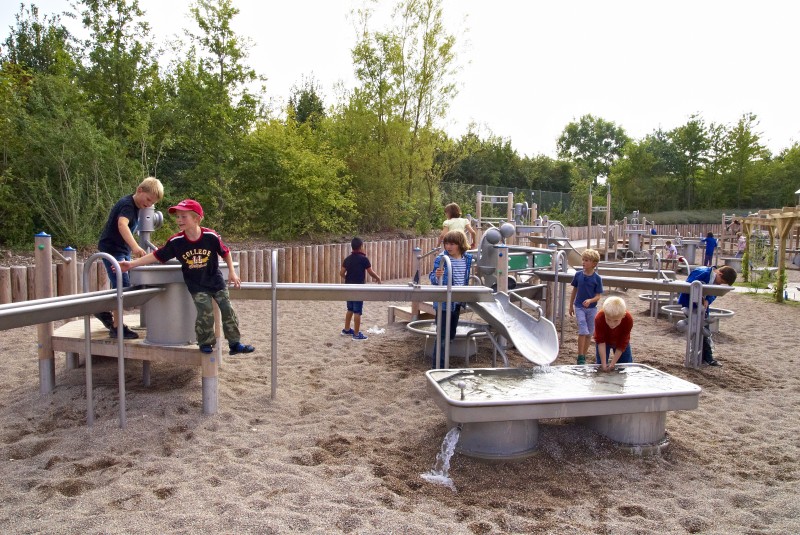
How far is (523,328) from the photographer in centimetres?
590

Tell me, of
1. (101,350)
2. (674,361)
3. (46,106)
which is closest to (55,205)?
(46,106)

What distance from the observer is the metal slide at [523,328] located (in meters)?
5.37

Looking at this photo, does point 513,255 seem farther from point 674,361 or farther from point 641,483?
point 641,483

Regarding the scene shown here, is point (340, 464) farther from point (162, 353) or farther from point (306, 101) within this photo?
point (306, 101)

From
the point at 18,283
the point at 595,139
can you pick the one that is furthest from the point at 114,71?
the point at 595,139

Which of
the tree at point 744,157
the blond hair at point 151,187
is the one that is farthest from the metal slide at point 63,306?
the tree at point 744,157

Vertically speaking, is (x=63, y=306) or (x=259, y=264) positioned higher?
(x=63, y=306)

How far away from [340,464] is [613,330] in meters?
2.71

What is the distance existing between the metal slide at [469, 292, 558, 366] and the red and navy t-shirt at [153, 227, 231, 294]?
94.5 inches

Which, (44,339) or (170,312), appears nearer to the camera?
(170,312)

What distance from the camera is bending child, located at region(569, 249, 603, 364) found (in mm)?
6309

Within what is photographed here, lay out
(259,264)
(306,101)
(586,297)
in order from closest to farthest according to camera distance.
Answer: (586,297) < (259,264) < (306,101)

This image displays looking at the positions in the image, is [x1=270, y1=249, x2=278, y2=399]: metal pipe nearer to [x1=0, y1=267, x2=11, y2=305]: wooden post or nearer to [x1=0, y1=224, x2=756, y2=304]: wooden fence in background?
[x1=0, y1=224, x2=756, y2=304]: wooden fence in background

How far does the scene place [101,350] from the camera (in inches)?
193
